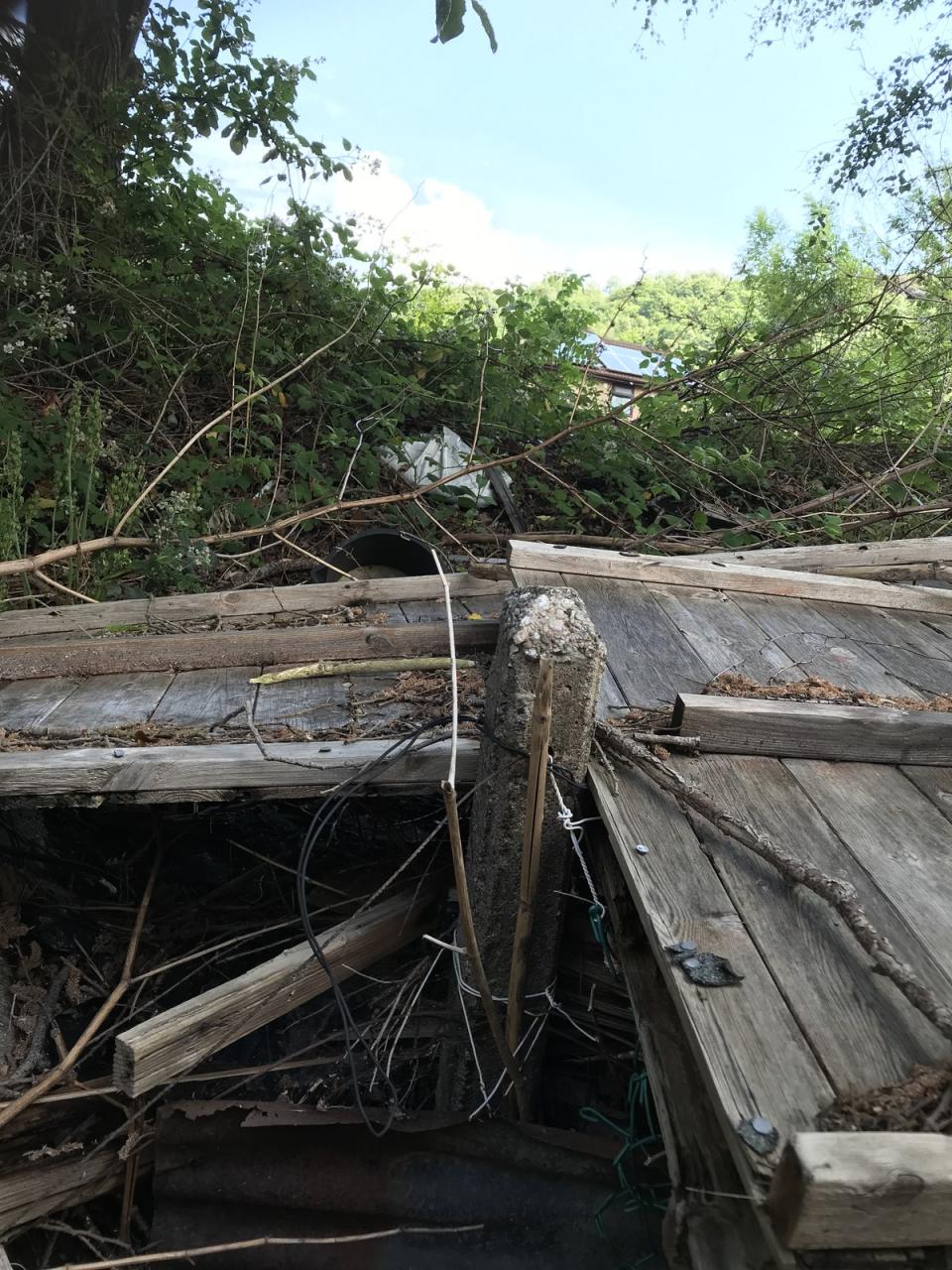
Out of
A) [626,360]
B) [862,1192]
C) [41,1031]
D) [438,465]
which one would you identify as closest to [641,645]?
[862,1192]

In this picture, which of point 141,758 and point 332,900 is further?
point 332,900

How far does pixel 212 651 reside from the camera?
3.12 metres

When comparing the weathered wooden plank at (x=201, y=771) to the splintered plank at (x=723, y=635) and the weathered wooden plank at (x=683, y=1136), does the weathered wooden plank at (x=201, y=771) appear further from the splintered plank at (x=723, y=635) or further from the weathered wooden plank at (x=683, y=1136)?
the splintered plank at (x=723, y=635)

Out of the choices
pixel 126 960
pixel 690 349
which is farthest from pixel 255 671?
pixel 690 349

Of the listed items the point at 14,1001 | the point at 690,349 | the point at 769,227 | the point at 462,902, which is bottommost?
the point at 14,1001

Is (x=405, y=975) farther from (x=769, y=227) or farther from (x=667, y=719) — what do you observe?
(x=769, y=227)

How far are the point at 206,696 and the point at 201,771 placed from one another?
0.59m

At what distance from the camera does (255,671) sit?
3.07 m

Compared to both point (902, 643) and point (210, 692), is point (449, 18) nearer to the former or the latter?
point (210, 692)

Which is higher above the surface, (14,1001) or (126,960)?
(126,960)

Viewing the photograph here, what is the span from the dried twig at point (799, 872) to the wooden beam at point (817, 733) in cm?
17

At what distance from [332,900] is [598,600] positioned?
4.82 feet

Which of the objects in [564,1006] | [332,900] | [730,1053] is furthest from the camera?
[332,900]

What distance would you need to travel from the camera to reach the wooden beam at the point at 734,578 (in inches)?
136
